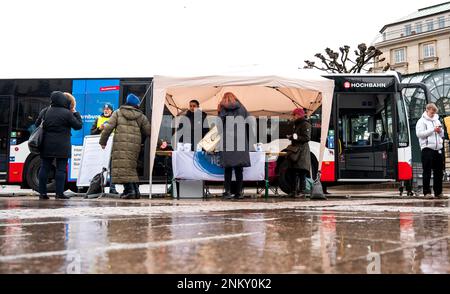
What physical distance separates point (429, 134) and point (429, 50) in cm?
6469

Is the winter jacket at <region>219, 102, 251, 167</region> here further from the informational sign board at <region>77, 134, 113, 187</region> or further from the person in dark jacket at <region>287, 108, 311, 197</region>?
the informational sign board at <region>77, 134, 113, 187</region>

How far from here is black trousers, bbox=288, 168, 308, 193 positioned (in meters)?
8.97

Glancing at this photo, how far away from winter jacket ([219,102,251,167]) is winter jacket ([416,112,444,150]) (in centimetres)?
324

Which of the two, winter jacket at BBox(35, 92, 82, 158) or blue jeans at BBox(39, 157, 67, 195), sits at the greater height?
winter jacket at BBox(35, 92, 82, 158)

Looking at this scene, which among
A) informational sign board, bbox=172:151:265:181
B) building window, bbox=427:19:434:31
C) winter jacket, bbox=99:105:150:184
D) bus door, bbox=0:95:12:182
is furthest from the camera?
building window, bbox=427:19:434:31

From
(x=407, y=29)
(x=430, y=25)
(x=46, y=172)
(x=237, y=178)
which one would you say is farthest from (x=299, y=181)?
(x=407, y=29)

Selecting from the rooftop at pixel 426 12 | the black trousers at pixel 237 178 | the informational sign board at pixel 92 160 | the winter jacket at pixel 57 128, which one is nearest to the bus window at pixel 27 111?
the informational sign board at pixel 92 160

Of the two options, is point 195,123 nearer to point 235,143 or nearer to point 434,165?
point 235,143

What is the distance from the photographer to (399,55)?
225 feet

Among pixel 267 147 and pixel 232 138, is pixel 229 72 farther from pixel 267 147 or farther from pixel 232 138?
pixel 267 147

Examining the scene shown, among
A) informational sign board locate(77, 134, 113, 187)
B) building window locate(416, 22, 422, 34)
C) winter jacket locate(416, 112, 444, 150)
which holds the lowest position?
informational sign board locate(77, 134, 113, 187)

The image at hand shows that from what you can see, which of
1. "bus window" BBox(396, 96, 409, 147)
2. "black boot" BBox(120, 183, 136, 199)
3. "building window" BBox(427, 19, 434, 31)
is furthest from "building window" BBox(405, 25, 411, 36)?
"black boot" BBox(120, 183, 136, 199)

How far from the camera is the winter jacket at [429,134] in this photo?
328 inches
